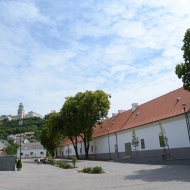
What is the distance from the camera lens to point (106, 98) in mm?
47625

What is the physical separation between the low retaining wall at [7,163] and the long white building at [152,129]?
15608 millimetres

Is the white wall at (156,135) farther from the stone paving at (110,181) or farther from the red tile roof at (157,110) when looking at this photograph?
the stone paving at (110,181)

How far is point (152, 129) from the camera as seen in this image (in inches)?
1308

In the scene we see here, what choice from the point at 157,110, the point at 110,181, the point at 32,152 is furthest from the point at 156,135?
the point at 32,152

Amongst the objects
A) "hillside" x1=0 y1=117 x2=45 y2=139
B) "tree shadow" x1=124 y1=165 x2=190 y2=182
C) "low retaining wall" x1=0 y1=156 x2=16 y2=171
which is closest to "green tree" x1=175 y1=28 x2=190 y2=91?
"tree shadow" x1=124 y1=165 x2=190 y2=182

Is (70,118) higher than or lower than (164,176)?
higher

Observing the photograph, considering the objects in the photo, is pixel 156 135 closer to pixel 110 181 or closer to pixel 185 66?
pixel 185 66

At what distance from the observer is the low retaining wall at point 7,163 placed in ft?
85.3

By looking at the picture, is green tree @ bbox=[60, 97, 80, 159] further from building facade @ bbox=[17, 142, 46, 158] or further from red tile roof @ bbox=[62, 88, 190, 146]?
building facade @ bbox=[17, 142, 46, 158]

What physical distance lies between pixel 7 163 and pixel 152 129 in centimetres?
1699

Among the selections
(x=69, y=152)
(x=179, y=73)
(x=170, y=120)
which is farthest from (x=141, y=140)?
(x=69, y=152)

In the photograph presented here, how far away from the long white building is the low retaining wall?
15608 millimetres

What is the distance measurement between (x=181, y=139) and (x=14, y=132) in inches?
5782

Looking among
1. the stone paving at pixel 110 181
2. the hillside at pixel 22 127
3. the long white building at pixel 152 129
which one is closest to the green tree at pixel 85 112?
the long white building at pixel 152 129
